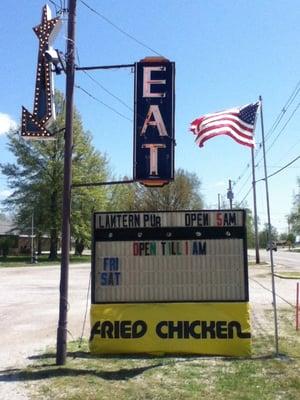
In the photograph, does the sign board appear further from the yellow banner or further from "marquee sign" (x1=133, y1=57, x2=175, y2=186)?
"marquee sign" (x1=133, y1=57, x2=175, y2=186)

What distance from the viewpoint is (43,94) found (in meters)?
9.49

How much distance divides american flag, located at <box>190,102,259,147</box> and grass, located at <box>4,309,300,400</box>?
3722 mm

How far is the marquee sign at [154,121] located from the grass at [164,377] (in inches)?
114

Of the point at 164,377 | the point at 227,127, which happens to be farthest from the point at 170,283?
the point at 227,127

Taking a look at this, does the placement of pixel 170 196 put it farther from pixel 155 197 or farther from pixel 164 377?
pixel 164 377

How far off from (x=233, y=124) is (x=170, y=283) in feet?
9.71

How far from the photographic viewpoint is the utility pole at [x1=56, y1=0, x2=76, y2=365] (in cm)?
899

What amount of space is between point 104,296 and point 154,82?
364 centimetres

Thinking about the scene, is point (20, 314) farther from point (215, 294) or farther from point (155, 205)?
point (155, 205)

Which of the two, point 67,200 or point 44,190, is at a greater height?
point 44,190

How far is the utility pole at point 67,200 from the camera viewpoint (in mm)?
8992

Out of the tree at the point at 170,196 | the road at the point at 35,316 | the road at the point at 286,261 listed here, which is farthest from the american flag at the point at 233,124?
the tree at the point at 170,196

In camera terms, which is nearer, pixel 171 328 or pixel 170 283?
pixel 171 328

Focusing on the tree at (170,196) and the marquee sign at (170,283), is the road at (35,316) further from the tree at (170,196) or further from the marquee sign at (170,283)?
the tree at (170,196)
